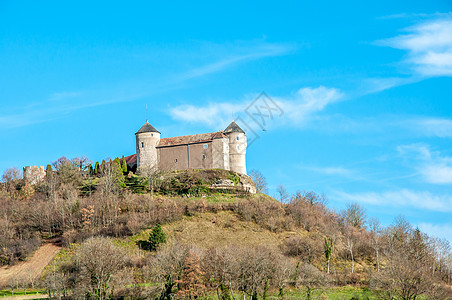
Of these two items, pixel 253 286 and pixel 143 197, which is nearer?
pixel 253 286

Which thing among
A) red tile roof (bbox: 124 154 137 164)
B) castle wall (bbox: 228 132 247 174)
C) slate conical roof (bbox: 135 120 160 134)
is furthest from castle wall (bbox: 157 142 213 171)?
red tile roof (bbox: 124 154 137 164)

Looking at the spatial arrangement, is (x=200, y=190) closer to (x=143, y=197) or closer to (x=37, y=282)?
(x=143, y=197)

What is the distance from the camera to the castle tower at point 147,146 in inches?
3002

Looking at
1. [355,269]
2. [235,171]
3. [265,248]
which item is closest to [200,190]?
[235,171]

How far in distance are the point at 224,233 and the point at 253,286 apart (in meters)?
20.0

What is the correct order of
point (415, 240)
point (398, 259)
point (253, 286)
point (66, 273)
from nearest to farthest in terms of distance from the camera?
1. point (253, 286)
2. point (398, 259)
3. point (66, 273)
4. point (415, 240)

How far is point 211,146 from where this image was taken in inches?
2936

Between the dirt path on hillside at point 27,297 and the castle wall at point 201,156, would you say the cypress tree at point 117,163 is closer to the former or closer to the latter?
the castle wall at point 201,156

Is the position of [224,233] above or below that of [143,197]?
below

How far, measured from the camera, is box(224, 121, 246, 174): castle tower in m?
75.0

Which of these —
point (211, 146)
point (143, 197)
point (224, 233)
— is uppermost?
point (211, 146)

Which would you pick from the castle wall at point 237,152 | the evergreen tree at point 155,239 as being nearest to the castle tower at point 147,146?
the castle wall at point 237,152

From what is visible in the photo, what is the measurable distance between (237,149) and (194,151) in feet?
21.1

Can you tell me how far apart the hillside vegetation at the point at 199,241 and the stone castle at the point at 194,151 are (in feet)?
8.62
